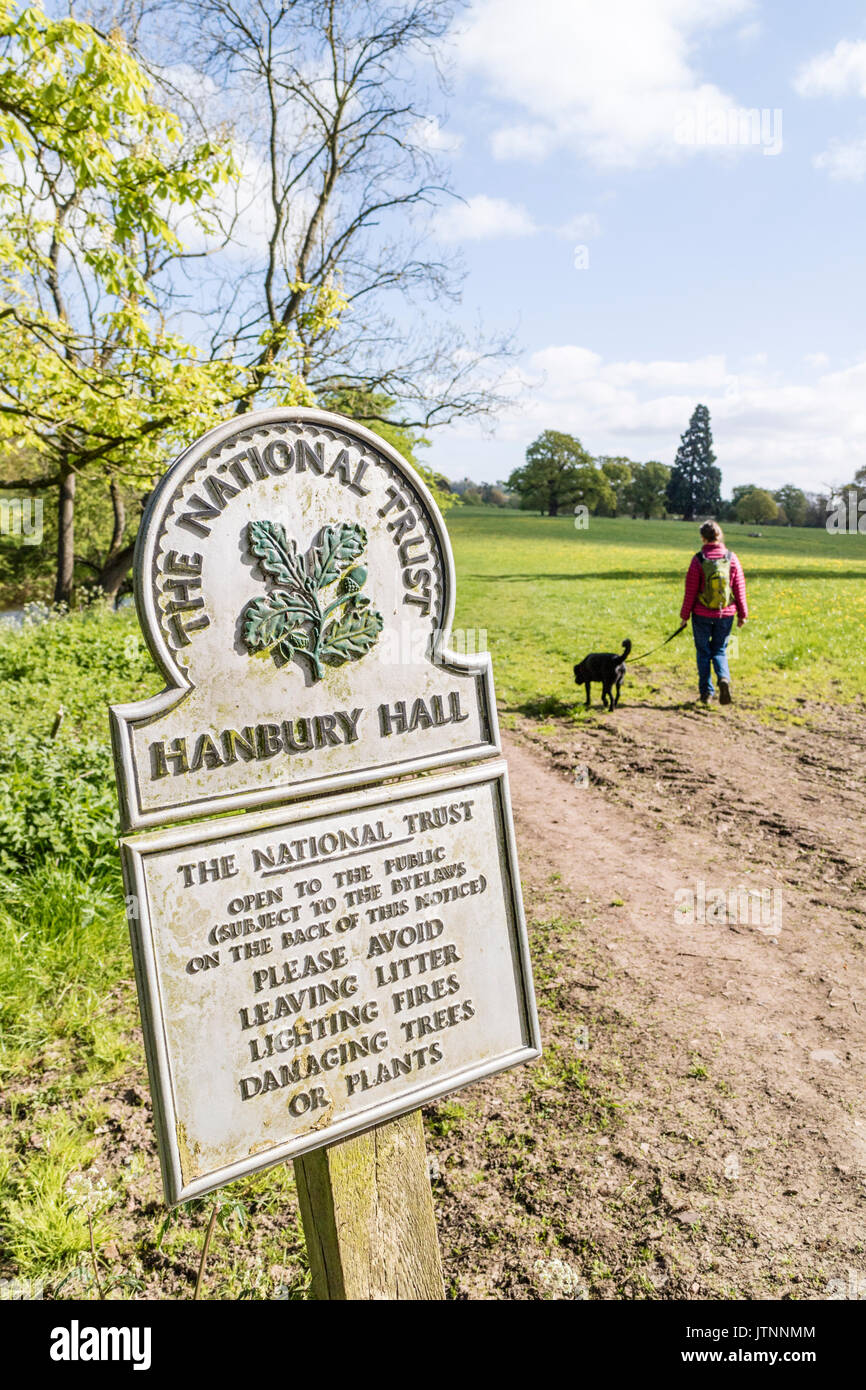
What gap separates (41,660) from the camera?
463 inches

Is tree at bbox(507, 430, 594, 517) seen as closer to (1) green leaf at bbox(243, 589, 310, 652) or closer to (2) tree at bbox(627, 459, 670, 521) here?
(2) tree at bbox(627, 459, 670, 521)

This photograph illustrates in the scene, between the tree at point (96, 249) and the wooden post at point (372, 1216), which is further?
the tree at point (96, 249)

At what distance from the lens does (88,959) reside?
13.8ft

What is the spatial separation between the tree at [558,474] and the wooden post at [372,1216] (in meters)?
88.6

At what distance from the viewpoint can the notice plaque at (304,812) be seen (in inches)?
75.7

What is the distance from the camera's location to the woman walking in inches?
370

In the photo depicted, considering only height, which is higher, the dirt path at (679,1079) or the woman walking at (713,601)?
the woman walking at (713,601)

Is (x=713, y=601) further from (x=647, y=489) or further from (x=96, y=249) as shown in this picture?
(x=647, y=489)

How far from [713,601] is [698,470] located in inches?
3143

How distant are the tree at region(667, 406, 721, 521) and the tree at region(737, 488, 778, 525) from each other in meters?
2.69

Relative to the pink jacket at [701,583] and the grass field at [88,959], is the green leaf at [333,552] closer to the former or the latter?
the grass field at [88,959]

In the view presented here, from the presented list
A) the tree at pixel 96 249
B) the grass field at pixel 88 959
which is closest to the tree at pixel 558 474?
the grass field at pixel 88 959
